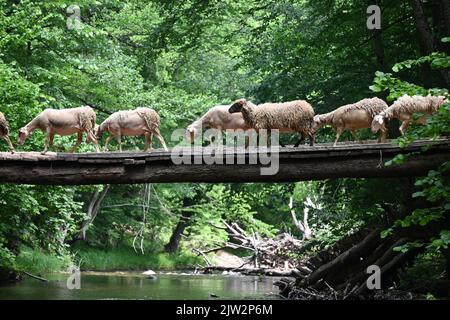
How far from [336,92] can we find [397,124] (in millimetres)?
1896

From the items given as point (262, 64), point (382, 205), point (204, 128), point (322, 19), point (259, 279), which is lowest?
point (259, 279)

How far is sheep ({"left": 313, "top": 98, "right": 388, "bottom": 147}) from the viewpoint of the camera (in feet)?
28.1

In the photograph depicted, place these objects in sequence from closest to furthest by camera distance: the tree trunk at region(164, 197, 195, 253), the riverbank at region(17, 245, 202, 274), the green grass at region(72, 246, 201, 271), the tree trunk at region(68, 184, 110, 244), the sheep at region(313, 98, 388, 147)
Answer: the sheep at region(313, 98, 388, 147) → the riverbank at region(17, 245, 202, 274) → the tree trunk at region(68, 184, 110, 244) → the green grass at region(72, 246, 201, 271) → the tree trunk at region(164, 197, 195, 253)

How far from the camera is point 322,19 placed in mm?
15766

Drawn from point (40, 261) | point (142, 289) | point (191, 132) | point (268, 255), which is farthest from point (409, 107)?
point (268, 255)

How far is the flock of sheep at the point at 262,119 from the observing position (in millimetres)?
8492

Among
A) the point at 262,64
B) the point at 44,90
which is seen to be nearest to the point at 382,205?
the point at 262,64

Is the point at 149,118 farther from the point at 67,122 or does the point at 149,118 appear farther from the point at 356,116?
the point at 356,116

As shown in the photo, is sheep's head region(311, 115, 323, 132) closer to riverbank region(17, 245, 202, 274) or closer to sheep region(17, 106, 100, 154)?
sheep region(17, 106, 100, 154)

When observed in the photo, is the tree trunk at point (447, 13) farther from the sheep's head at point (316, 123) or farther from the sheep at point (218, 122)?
the sheep at point (218, 122)

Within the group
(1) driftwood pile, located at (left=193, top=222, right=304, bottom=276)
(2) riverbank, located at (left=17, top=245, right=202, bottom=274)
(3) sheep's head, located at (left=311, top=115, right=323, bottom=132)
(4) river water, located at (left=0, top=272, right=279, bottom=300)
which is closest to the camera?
(3) sheep's head, located at (left=311, top=115, right=323, bottom=132)

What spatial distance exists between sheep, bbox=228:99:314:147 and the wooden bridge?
0.40m

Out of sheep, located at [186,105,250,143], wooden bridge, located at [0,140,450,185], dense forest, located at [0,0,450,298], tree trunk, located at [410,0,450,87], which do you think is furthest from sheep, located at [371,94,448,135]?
tree trunk, located at [410,0,450,87]
